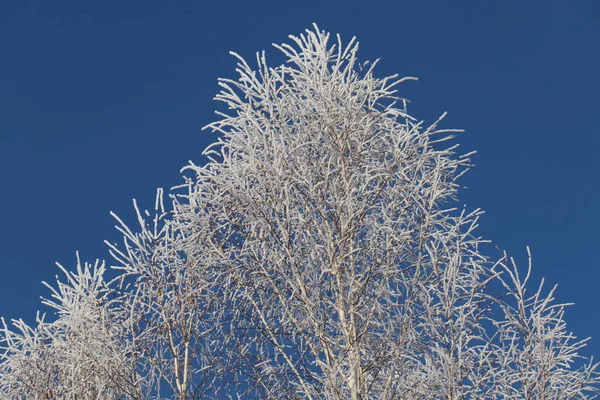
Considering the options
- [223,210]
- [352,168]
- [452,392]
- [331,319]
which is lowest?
[452,392]

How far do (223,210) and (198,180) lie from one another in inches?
20.8

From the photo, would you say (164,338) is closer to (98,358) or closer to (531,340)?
(98,358)

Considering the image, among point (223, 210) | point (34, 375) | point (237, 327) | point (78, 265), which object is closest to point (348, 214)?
point (223, 210)

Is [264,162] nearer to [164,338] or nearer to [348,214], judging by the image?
[348,214]

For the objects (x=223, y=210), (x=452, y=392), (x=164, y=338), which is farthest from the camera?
(x=164, y=338)

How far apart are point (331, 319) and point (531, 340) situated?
2107 millimetres

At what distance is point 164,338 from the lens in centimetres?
808

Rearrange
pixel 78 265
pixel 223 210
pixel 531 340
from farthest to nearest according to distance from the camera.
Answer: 1. pixel 78 265
2. pixel 223 210
3. pixel 531 340

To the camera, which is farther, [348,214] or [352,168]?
[352,168]

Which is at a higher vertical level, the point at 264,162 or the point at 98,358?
the point at 264,162

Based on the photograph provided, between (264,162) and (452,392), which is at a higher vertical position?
(264,162)

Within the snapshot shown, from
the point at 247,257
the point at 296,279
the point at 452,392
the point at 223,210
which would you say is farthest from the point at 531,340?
the point at 223,210

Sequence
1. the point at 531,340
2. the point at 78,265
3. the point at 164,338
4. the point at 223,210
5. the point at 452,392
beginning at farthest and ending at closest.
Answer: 1. the point at 78,265
2. the point at 164,338
3. the point at 223,210
4. the point at 531,340
5. the point at 452,392

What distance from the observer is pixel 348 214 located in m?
6.67
